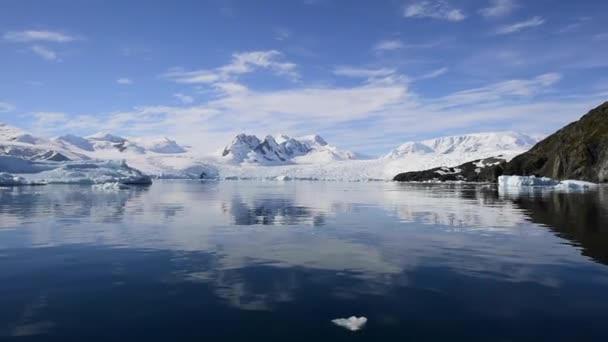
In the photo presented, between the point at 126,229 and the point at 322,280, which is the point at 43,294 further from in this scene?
the point at 126,229

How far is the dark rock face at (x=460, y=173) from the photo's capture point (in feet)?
422

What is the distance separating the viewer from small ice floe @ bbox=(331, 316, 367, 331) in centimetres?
670

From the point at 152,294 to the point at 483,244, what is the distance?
1007 centimetres

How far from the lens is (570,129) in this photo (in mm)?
111312

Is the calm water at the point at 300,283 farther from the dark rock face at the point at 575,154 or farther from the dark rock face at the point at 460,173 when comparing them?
the dark rock face at the point at 460,173

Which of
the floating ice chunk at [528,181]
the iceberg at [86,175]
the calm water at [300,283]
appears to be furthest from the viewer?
the iceberg at [86,175]

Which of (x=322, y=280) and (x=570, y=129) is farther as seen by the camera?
(x=570, y=129)

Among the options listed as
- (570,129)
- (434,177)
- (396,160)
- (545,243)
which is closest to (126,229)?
(545,243)

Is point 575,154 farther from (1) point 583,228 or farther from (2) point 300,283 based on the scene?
(2) point 300,283

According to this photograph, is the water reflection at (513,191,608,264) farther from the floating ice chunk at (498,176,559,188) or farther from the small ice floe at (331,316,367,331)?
the floating ice chunk at (498,176,559,188)

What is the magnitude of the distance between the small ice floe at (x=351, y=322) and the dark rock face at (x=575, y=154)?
94442 mm

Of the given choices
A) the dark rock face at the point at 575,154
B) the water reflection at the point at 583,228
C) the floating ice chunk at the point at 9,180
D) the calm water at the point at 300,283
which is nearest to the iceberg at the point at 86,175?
the floating ice chunk at the point at 9,180

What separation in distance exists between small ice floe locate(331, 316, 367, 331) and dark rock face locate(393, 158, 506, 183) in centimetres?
12505

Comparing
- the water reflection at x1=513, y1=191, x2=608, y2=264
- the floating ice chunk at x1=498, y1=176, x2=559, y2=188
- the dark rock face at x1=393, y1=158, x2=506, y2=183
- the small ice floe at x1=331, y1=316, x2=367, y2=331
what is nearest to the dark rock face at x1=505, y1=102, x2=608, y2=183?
the dark rock face at x1=393, y1=158, x2=506, y2=183
